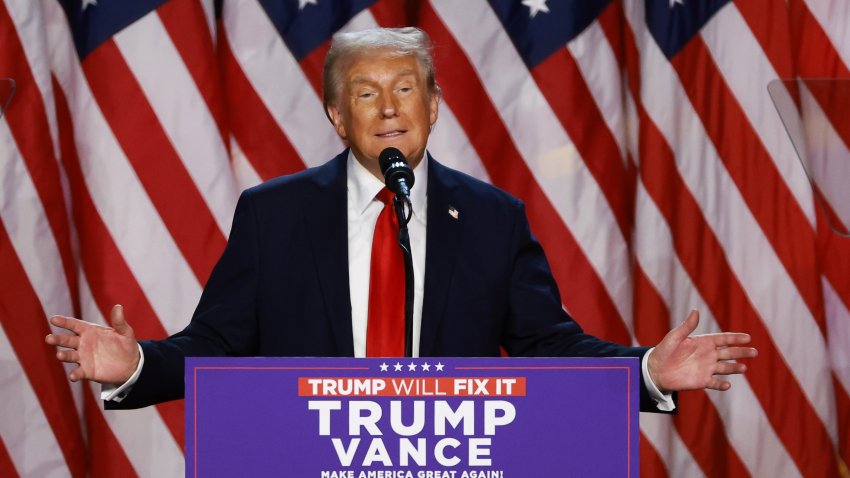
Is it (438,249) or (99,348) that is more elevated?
(438,249)

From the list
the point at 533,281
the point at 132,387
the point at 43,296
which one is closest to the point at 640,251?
the point at 533,281

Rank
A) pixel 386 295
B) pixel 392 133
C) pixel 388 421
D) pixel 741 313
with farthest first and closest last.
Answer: pixel 741 313 < pixel 392 133 < pixel 386 295 < pixel 388 421

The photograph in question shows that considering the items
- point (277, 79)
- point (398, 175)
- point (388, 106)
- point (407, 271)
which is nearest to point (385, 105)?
point (388, 106)

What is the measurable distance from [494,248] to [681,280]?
1.55m

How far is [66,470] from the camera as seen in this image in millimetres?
3301

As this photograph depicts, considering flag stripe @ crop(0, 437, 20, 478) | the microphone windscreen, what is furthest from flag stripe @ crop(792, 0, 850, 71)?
flag stripe @ crop(0, 437, 20, 478)

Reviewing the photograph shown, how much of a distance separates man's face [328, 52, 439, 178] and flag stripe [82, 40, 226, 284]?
4.42ft

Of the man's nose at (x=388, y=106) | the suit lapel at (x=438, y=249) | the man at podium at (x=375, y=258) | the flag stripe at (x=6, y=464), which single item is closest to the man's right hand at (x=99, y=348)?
the man at podium at (x=375, y=258)

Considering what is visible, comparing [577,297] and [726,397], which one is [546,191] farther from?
[726,397]

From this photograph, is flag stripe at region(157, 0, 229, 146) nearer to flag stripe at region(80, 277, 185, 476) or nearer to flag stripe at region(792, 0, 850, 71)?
flag stripe at region(80, 277, 185, 476)

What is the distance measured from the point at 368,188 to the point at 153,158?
1.40 metres

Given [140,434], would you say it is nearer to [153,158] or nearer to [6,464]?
[6,464]

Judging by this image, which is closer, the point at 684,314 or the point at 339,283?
the point at 339,283

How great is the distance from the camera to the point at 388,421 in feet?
4.73
